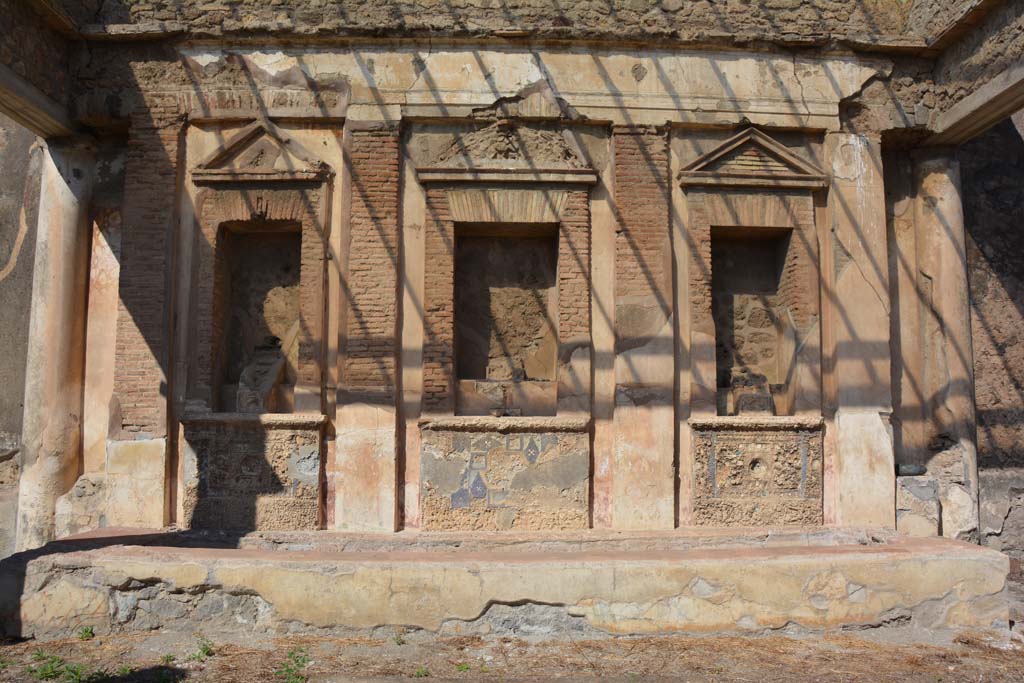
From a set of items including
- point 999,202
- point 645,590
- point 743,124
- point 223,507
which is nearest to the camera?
point 645,590

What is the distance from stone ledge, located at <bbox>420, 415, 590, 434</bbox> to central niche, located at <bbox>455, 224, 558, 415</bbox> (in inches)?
17.8

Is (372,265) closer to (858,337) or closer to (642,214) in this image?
(642,214)

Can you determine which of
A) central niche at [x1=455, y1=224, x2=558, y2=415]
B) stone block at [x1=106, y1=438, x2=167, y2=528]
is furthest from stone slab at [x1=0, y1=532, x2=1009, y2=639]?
central niche at [x1=455, y1=224, x2=558, y2=415]

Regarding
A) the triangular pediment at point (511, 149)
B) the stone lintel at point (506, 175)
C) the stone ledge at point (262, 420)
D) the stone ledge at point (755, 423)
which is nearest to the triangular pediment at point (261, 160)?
the stone lintel at point (506, 175)

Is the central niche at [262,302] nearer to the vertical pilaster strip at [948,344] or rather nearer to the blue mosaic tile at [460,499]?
the blue mosaic tile at [460,499]

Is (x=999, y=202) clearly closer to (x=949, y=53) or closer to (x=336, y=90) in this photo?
(x=949, y=53)

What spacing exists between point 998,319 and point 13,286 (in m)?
→ 10.6

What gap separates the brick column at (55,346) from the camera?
6922 millimetres

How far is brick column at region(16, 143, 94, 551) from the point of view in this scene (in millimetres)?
6922

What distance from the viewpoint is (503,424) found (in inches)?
266

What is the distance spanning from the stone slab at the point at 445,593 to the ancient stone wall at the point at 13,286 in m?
3.48

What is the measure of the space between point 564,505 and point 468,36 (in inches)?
172

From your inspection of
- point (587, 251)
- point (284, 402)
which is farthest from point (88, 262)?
point (587, 251)

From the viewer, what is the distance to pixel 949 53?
7121 mm
